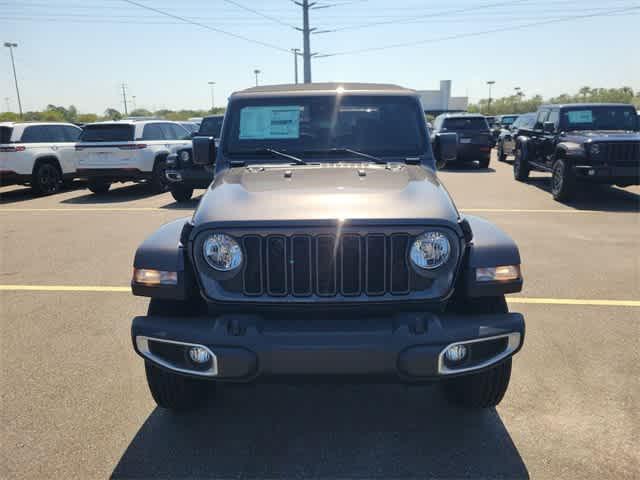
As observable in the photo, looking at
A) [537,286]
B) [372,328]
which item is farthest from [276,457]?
[537,286]

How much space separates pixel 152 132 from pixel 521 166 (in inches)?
371

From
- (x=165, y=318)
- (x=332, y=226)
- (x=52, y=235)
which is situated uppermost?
(x=332, y=226)

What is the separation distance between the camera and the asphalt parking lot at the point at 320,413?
2.72 m

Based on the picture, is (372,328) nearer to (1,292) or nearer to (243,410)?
(243,410)

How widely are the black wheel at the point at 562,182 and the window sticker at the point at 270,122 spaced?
26.5 feet

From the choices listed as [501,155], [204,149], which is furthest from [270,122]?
[501,155]

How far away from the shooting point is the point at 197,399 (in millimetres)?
3205

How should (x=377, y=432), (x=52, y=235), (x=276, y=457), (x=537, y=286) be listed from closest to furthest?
(x=276, y=457) → (x=377, y=432) → (x=537, y=286) → (x=52, y=235)

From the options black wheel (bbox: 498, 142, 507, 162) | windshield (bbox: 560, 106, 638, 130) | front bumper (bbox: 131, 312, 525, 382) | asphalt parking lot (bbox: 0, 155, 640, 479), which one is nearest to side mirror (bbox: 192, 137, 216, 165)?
asphalt parking lot (bbox: 0, 155, 640, 479)

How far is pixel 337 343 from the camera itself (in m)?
2.40

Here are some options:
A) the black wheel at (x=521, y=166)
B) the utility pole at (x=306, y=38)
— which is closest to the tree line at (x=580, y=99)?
the utility pole at (x=306, y=38)

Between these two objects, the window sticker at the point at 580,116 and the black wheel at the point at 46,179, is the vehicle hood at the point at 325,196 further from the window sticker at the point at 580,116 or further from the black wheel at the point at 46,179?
the black wheel at the point at 46,179

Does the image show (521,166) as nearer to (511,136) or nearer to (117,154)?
(511,136)

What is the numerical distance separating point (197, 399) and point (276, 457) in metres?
0.68
